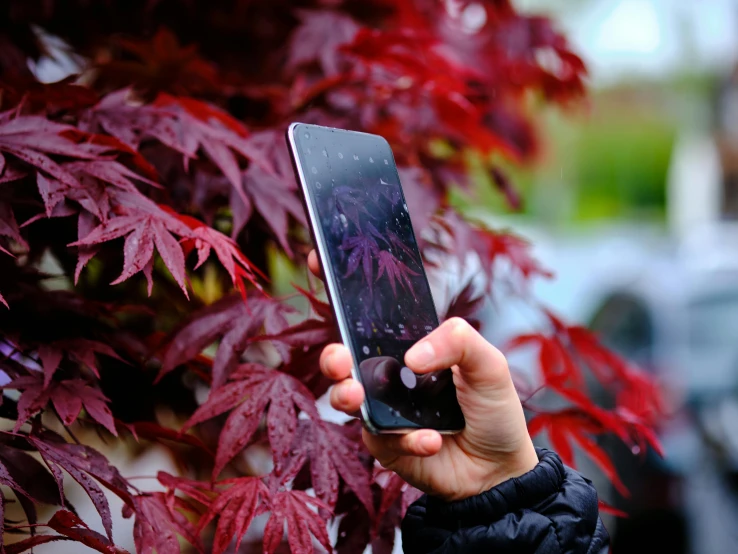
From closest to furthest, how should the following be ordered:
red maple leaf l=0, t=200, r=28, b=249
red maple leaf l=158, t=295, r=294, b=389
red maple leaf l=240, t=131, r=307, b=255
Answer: red maple leaf l=0, t=200, r=28, b=249, red maple leaf l=158, t=295, r=294, b=389, red maple leaf l=240, t=131, r=307, b=255

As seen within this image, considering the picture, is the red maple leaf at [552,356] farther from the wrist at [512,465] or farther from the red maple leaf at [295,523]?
the red maple leaf at [295,523]

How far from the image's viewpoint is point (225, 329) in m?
1.09

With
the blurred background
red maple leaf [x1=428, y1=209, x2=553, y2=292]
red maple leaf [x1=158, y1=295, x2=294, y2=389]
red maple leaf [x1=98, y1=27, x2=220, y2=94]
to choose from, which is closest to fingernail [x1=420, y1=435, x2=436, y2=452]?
red maple leaf [x1=158, y1=295, x2=294, y2=389]

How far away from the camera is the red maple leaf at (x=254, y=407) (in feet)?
3.19

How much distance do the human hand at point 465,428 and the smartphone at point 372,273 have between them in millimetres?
30

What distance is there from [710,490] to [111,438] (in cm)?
253

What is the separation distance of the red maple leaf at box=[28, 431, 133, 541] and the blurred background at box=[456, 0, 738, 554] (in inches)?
44.3

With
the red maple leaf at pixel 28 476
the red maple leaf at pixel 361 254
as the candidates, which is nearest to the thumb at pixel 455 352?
the red maple leaf at pixel 361 254

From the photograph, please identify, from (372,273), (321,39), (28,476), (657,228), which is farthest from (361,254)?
(657,228)

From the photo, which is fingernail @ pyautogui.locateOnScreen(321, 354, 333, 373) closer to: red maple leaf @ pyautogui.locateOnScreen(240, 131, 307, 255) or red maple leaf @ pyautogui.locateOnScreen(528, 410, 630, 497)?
red maple leaf @ pyautogui.locateOnScreen(240, 131, 307, 255)

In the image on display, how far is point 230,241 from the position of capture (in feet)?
3.30

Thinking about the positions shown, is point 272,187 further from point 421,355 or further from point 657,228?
point 657,228

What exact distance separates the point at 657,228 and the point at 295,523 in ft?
54.6

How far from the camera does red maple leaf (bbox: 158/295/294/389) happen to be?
1.05 meters
